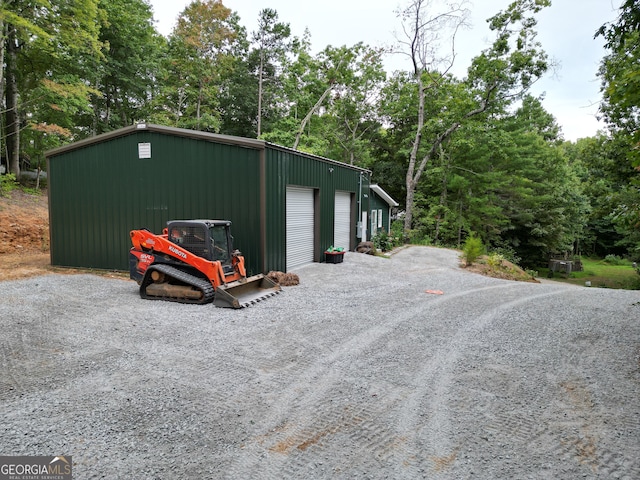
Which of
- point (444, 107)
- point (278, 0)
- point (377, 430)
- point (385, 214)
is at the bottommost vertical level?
point (377, 430)

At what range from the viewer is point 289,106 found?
85.5ft

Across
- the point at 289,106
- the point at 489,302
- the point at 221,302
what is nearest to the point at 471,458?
the point at 221,302

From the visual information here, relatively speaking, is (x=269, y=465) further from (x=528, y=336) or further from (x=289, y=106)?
(x=289, y=106)

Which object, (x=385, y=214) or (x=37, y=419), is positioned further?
(x=385, y=214)

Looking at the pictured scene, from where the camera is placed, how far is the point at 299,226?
→ 412 inches

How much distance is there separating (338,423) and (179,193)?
7522 mm

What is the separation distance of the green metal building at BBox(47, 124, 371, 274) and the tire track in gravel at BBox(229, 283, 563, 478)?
5.02 m

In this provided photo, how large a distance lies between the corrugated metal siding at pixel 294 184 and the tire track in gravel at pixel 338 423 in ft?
16.1

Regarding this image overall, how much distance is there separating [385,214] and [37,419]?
20.0m

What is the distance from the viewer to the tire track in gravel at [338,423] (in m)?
2.42

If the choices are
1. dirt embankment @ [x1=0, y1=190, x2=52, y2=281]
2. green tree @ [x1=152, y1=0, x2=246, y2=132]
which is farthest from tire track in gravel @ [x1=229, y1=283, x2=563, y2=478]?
green tree @ [x1=152, y1=0, x2=246, y2=132]

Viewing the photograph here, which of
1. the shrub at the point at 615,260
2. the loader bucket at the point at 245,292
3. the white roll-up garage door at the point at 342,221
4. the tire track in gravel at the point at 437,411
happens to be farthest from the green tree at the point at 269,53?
the shrub at the point at 615,260

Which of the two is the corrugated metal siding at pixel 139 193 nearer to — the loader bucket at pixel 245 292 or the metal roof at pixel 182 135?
the metal roof at pixel 182 135

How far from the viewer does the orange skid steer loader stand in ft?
21.3
